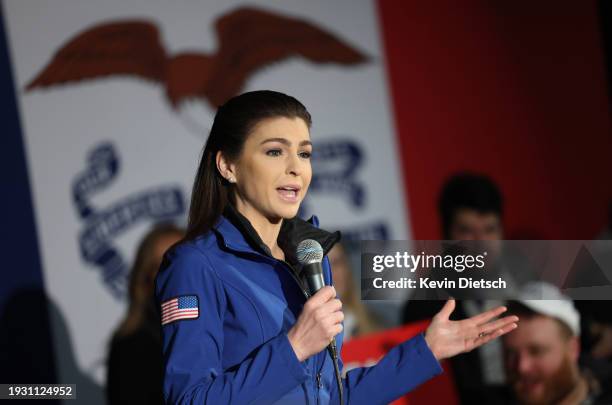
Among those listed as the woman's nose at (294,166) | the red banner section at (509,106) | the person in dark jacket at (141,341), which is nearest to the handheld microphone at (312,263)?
the woman's nose at (294,166)

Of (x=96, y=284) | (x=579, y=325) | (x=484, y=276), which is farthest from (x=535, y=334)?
(x=96, y=284)

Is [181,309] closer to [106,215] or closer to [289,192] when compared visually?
[289,192]

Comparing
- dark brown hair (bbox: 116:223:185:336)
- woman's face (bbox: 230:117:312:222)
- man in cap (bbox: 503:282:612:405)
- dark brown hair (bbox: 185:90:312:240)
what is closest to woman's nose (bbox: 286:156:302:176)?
woman's face (bbox: 230:117:312:222)

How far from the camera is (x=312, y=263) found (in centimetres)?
180

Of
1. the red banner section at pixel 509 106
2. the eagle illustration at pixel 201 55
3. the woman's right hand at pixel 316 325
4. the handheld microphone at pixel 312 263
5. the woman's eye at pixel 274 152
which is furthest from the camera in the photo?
the red banner section at pixel 509 106

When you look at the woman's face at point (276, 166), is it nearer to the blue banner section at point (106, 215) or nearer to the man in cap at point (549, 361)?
the man in cap at point (549, 361)

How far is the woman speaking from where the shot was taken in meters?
1.68

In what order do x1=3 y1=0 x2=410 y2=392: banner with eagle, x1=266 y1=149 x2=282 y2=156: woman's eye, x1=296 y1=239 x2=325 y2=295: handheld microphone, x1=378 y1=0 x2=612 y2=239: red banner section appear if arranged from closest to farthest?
x1=296 y1=239 x2=325 y2=295: handheld microphone, x1=266 y1=149 x2=282 y2=156: woman's eye, x1=3 y1=0 x2=410 y2=392: banner with eagle, x1=378 y1=0 x2=612 y2=239: red banner section

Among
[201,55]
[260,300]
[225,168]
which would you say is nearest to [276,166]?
[225,168]

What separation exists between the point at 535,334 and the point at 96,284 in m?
1.81

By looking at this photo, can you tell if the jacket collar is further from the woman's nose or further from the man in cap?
the man in cap

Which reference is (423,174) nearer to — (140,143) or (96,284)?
(140,143)

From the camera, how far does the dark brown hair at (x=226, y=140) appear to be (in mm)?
1906

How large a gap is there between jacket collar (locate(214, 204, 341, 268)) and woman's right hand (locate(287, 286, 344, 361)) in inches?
8.3
